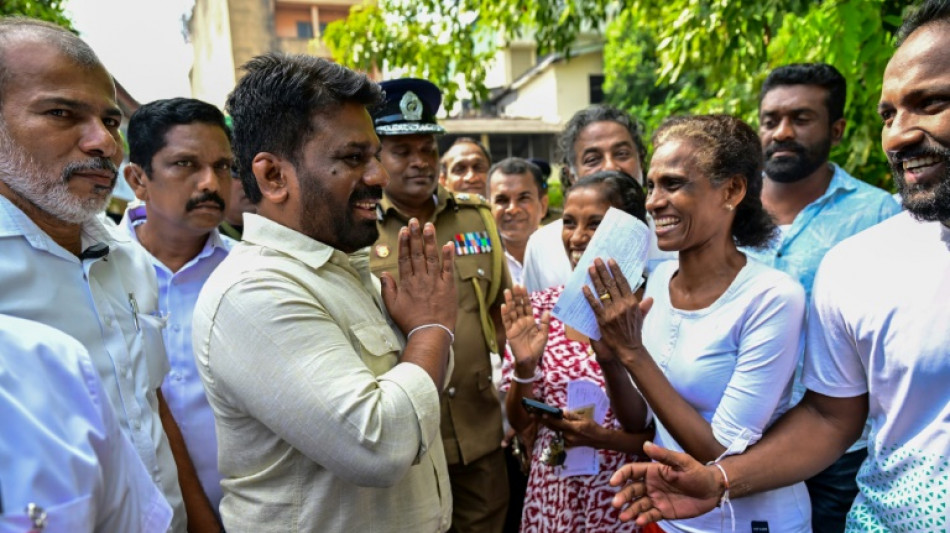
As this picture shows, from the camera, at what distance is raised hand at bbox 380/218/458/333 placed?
1.74m

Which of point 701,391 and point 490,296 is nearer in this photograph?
point 701,391

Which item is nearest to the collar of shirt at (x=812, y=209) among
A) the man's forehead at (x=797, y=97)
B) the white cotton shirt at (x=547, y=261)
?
the man's forehead at (x=797, y=97)

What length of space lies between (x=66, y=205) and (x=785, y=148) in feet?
10.8

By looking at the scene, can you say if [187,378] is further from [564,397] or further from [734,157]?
[734,157]

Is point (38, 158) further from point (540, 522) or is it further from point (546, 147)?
point (546, 147)

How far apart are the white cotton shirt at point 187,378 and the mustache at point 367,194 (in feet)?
3.48

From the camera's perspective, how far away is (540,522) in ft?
8.27

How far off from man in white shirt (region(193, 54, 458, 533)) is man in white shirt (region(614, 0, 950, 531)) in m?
0.69

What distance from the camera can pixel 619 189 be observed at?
2887mm

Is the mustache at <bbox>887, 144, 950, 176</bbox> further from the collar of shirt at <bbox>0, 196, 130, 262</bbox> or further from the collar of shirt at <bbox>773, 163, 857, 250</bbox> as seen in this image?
the collar of shirt at <bbox>0, 196, 130, 262</bbox>

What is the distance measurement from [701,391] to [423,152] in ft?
5.86

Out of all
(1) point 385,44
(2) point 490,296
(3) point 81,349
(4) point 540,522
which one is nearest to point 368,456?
(3) point 81,349

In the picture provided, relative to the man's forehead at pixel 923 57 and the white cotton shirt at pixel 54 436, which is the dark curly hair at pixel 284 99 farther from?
the man's forehead at pixel 923 57

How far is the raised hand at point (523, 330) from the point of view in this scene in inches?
99.8
